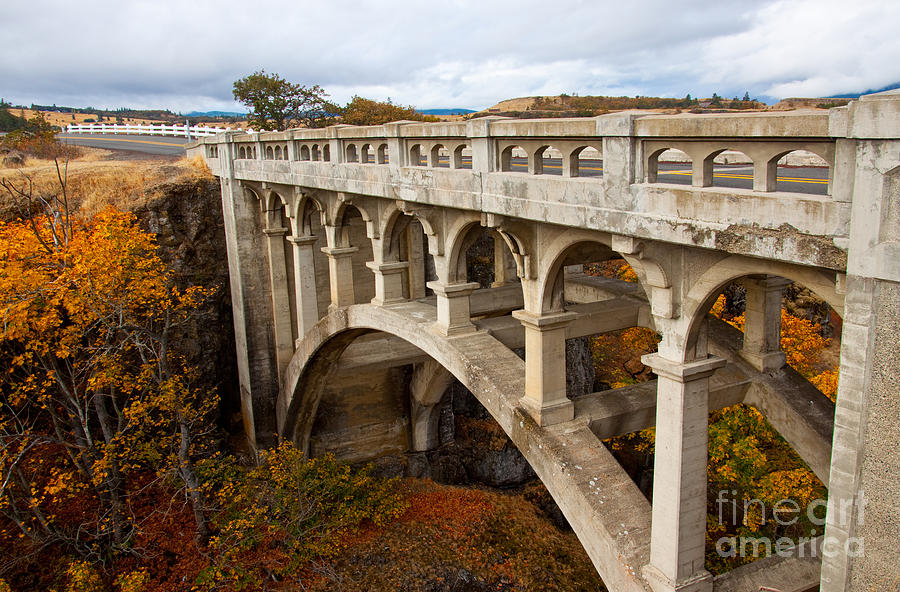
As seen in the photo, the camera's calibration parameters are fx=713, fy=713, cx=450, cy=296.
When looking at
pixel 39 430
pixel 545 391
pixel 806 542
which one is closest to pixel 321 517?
pixel 39 430

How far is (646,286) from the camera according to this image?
316 inches

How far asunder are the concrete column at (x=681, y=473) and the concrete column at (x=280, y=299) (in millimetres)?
16296

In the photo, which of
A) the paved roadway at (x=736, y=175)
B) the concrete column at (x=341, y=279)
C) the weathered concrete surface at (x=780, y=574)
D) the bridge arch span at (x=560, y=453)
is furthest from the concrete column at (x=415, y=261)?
the weathered concrete surface at (x=780, y=574)

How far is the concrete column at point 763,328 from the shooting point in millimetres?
10812

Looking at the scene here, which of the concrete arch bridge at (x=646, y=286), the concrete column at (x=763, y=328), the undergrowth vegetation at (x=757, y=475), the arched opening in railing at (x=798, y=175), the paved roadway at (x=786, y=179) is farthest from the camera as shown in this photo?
the undergrowth vegetation at (x=757, y=475)

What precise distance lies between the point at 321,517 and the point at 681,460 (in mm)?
14653

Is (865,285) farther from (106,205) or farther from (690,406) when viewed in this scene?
(106,205)

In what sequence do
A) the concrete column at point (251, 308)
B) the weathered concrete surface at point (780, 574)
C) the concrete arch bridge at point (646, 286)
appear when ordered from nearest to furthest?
the concrete arch bridge at point (646, 286) → the weathered concrete surface at point (780, 574) → the concrete column at point (251, 308)

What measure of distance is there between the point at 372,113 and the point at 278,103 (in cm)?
499

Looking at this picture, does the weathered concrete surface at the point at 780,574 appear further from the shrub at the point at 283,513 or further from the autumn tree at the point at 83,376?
the autumn tree at the point at 83,376

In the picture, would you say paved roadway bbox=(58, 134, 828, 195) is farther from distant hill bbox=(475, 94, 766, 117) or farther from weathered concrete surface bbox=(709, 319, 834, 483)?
distant hill bbox=(475, 94, 766, 117)

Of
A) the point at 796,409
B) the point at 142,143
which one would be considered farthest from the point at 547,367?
the point at 142,143

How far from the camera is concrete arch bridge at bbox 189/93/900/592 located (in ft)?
18.2

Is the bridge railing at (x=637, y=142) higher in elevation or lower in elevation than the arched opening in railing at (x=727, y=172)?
higher
